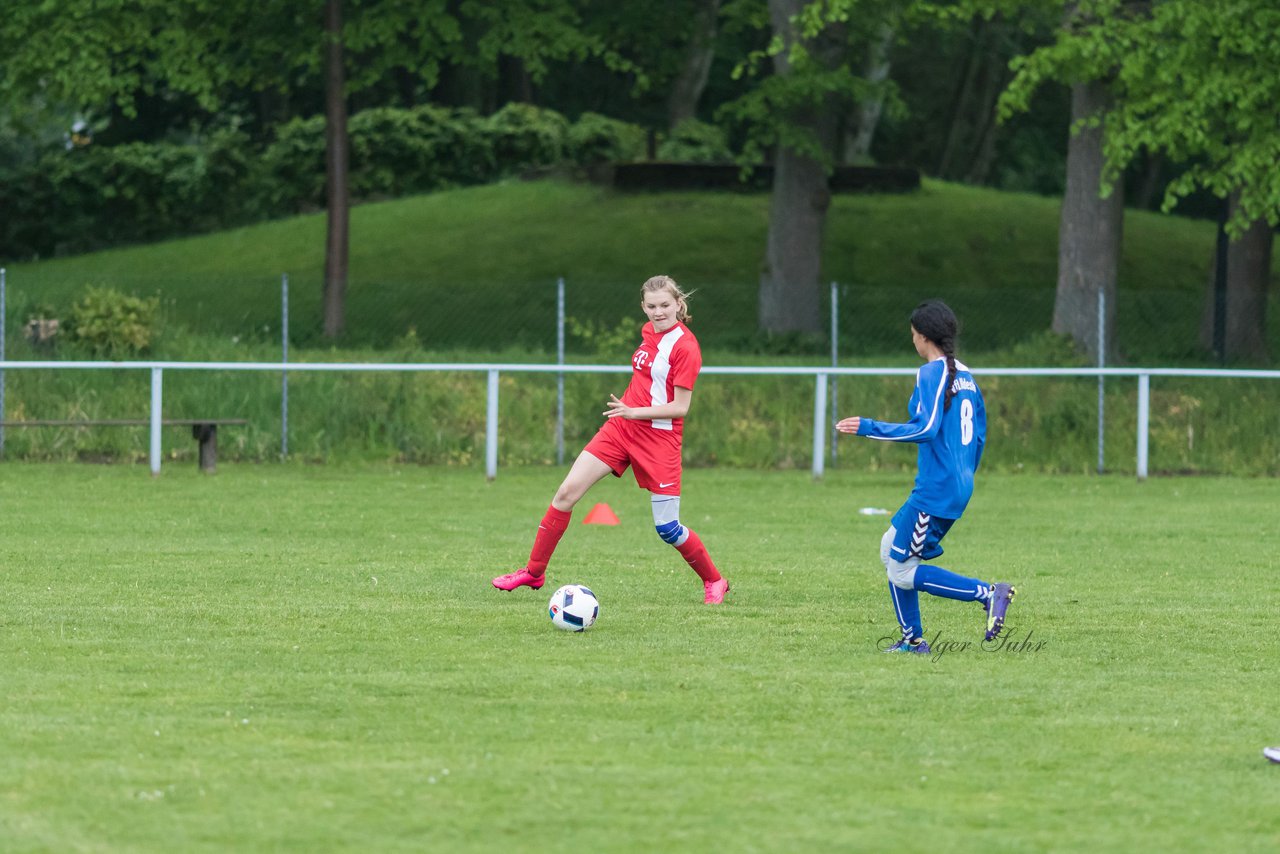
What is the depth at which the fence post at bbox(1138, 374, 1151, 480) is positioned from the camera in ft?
58.0

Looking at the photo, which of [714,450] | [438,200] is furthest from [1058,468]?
[438,200]

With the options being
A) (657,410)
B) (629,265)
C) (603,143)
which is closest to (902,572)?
(657,410)

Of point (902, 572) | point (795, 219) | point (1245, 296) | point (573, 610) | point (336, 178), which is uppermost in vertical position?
point (336, 178)

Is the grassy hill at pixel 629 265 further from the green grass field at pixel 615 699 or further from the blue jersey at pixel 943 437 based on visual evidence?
the blue jersey at pixel 943 437

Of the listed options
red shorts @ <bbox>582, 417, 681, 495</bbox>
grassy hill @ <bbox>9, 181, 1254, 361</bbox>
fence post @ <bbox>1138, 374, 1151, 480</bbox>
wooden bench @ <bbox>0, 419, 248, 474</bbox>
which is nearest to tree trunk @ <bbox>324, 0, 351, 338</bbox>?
grassy hill @ <bbox>9, 181, 1254, 361</bbox>

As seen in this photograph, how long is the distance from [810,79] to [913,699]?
19577 mm

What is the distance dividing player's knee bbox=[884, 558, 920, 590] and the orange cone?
247 inches

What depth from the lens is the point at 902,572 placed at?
8023mm

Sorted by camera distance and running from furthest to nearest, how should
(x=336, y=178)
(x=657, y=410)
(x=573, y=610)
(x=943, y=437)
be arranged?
(x=336, y=178), (x=657, y=410), (x=573, y=610), (x=943, y=437)

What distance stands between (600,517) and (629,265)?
19391 mm

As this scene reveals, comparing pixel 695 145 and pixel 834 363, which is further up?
pixel 695 145

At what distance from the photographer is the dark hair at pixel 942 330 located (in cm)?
788

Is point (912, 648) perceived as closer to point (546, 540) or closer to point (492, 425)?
point (546, 540)

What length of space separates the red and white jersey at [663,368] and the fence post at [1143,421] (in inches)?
359
